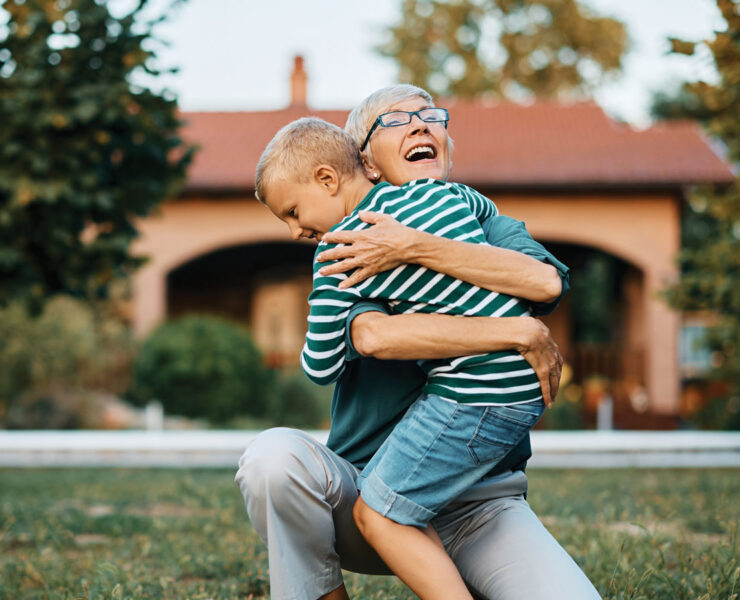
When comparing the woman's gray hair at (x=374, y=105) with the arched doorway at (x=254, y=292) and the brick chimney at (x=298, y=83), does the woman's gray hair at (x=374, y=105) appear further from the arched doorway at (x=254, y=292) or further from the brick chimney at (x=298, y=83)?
the brick chimney at (x=298, y=83)

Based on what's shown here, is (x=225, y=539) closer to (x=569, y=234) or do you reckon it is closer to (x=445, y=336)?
(x=445, y=336)

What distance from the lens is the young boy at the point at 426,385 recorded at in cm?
230

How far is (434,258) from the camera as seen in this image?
231cm

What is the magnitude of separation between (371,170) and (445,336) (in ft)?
2.24

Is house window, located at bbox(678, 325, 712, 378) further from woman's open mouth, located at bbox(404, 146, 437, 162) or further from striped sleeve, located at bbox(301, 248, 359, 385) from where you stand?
striped sleeve, located at bbox(301, 248, 359, 385)

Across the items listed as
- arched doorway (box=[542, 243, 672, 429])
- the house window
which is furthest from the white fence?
the house window

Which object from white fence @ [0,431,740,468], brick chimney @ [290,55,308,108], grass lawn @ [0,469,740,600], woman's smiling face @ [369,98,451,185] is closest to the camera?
woman's smiling face @ [369,98,451,185]

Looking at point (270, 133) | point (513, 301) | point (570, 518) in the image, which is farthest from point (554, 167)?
point (513, 301)

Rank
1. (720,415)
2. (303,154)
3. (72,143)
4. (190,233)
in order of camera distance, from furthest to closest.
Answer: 1. (190,233)
2. (720,415)
3. (72,143)
4. (303,154)

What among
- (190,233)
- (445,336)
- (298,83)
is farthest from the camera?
(298,83)

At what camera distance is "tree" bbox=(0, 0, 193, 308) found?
6402mm

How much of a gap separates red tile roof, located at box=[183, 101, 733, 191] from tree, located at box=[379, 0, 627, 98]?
11.0 metres

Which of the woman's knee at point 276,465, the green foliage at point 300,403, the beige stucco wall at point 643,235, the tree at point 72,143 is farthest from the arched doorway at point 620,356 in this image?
the woman's knee at point 276,465

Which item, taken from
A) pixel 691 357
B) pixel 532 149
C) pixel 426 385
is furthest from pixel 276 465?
pixel 691 357
